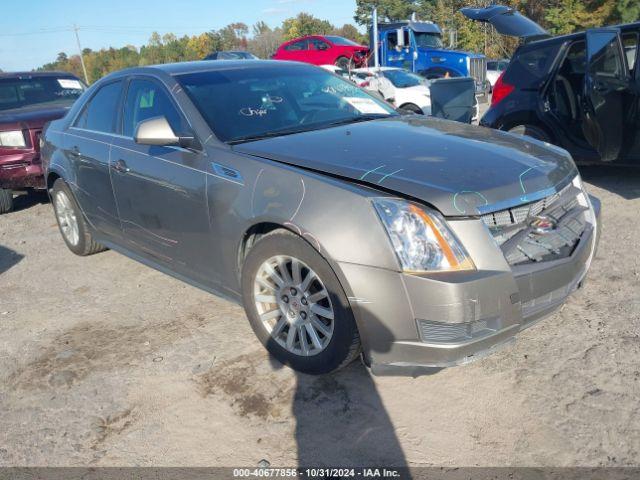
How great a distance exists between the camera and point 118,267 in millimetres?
5109

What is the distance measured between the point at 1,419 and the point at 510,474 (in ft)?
8.21

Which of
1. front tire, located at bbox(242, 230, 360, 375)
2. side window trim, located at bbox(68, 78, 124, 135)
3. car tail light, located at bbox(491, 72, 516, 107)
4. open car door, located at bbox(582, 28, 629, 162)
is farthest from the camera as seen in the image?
car tail light, located at bbox(491, 72, 516, 107)

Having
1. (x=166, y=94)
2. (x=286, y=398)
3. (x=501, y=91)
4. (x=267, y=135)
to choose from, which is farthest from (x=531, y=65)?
(x=286, y=398)

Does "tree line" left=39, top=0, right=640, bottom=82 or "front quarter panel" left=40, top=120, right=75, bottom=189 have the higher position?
"tree line" left=39, top=0, right=640, bottom=82

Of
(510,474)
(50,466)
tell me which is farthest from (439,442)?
(50,466)

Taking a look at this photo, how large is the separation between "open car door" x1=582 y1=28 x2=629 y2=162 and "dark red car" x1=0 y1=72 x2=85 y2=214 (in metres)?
6.33

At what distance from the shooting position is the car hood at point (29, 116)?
6980 mm

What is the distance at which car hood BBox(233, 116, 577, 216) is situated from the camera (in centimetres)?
262

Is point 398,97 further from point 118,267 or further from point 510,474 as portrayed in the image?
point 510,474

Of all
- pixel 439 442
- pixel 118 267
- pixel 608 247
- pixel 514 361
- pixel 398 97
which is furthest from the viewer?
pixel 398 97

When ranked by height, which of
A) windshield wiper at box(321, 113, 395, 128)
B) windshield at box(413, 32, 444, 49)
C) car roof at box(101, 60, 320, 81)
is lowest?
windshield wiper at box(321, 113, 395, 128)

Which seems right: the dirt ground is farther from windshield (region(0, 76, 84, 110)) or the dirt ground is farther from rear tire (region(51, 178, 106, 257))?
windshield (region(0, 76, 84, 110))

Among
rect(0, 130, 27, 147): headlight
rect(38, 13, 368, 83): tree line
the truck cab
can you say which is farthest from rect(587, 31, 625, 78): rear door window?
rect(38, 13, 368, 83): tree line

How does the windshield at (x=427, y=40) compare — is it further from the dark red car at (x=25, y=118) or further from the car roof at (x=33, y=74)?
the dark red car at (x=25, y=118)
